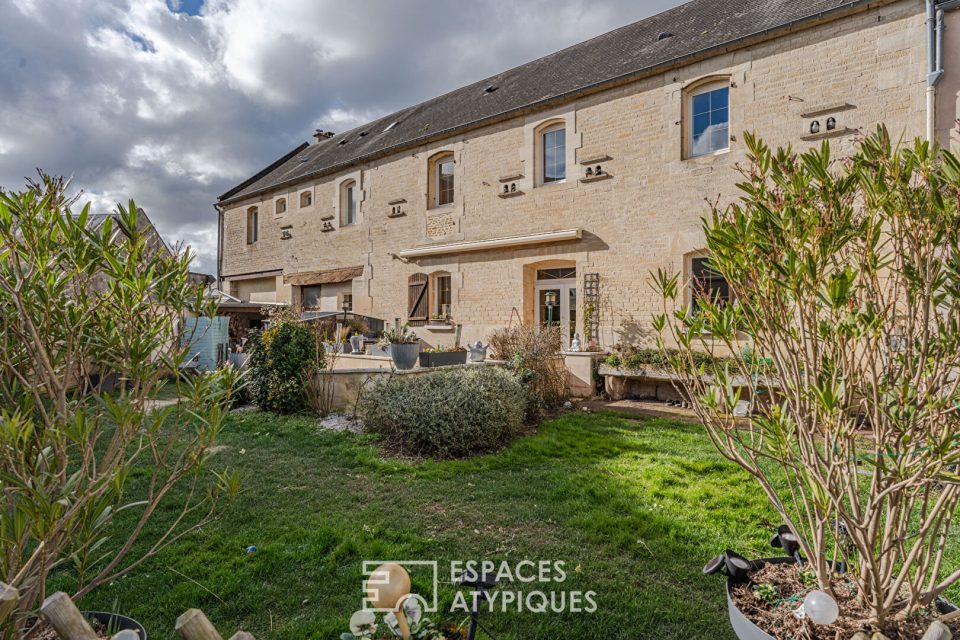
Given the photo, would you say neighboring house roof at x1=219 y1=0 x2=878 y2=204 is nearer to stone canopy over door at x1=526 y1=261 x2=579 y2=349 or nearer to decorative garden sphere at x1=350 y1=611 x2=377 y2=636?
stone canopy over door at x1=526 y1=261 x2=579 y2=349

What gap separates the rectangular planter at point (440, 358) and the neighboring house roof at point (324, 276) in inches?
264

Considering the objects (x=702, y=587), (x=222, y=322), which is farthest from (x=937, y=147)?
(x=222, y=322)

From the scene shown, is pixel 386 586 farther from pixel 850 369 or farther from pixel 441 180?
pixel 441 180

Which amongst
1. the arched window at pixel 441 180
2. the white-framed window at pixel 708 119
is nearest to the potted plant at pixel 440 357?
the arched window at pixel 441 180

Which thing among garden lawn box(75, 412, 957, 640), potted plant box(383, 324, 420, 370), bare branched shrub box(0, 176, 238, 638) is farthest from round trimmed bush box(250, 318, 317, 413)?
bare branched shrub box(0, 176, 238, 638)

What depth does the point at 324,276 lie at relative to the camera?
15461 millimetres

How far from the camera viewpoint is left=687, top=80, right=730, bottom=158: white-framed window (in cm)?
895

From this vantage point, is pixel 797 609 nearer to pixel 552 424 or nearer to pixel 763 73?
pixel 552 424

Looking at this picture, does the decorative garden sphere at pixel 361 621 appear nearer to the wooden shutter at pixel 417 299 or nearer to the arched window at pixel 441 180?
the wooden shutter at pixel 417 299

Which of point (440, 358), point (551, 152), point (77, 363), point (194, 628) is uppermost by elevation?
point (551, 152)

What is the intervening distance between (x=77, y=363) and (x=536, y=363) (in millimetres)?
6787

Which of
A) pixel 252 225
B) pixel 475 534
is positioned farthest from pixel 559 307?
pixel 252 225

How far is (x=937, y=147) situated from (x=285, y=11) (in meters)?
6.69

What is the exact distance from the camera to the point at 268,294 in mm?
17750
